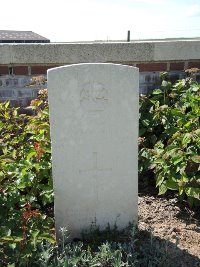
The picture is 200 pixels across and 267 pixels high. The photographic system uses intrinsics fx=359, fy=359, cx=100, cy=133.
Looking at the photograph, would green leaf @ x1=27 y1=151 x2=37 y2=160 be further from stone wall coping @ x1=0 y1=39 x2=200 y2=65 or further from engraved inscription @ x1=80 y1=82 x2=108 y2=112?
stone wall coping @ x1=0 y1=39 x2=200 y2=65

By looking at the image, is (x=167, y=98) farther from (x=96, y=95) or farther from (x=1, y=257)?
(x=1, y=257)

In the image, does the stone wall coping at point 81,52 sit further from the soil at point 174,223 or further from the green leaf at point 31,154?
the soil at point 174,223

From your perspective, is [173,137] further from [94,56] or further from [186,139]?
[94,56]

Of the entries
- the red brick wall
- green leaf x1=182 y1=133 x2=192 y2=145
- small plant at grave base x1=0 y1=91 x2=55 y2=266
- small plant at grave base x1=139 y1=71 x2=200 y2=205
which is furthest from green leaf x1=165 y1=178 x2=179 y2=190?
the red brick wall

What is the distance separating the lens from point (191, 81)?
351cm

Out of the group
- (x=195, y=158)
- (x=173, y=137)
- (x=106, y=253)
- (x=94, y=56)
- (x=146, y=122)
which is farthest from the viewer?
(x=94, y=56)

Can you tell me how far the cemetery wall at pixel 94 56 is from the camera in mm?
3416

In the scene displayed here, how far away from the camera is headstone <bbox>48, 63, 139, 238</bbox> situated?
2.16 meters

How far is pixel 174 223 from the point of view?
266cm

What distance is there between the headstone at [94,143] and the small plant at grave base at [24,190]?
0.22 meters

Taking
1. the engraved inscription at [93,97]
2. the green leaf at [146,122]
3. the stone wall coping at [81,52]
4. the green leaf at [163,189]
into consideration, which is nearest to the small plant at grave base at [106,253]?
the green leaf at [163,189]

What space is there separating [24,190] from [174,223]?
1136 millimetres

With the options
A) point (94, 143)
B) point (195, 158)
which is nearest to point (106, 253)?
point (94, 143)

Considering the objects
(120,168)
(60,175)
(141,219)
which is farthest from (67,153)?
(141,219)
